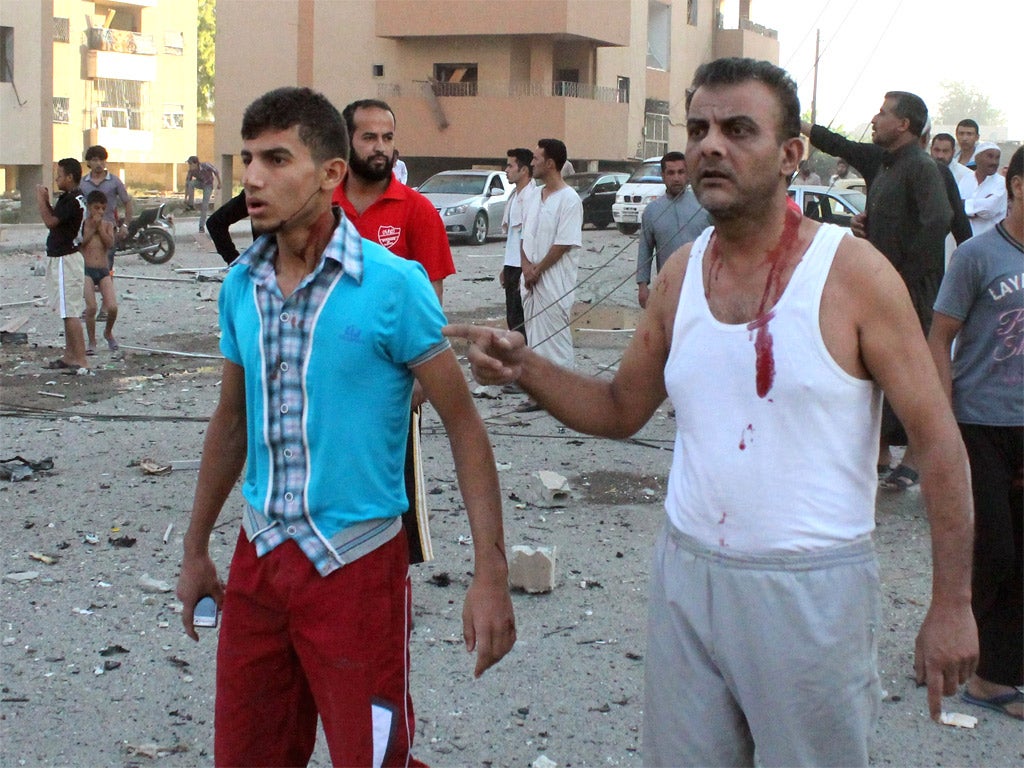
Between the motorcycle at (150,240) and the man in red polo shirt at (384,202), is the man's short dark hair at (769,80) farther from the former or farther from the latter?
the motorcycle at (150,240)

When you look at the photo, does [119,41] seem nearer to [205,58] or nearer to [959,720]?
[205,58]

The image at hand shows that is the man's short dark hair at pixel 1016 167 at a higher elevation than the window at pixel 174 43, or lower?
lower

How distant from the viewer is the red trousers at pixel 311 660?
275 cm

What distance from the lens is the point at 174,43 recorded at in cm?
5844

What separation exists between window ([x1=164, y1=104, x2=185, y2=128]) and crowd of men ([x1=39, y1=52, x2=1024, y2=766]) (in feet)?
191

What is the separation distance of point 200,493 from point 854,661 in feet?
5.28

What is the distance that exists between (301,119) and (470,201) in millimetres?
24138

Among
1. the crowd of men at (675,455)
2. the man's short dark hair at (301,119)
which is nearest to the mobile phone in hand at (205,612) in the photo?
the crowd of men at (675,455)

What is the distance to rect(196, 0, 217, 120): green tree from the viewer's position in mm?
83062

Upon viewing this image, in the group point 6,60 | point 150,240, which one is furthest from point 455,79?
point 150,240

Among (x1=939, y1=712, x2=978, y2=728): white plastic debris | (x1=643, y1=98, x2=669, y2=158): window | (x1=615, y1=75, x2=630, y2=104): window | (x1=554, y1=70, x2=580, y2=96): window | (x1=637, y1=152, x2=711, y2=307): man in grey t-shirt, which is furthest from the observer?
(x1=643, y1=98, x2=669, y2=158): window

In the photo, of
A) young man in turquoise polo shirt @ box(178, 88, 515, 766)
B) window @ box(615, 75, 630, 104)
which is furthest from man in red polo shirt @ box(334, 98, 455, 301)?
window @ box(615, 75, 630, 104)

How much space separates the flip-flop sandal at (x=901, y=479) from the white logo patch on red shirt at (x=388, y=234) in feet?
11.9

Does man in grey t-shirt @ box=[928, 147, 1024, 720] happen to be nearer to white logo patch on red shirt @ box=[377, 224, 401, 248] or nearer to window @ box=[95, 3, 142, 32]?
white logo patch on red shirt @ box=[377, 224, 401, 248]
